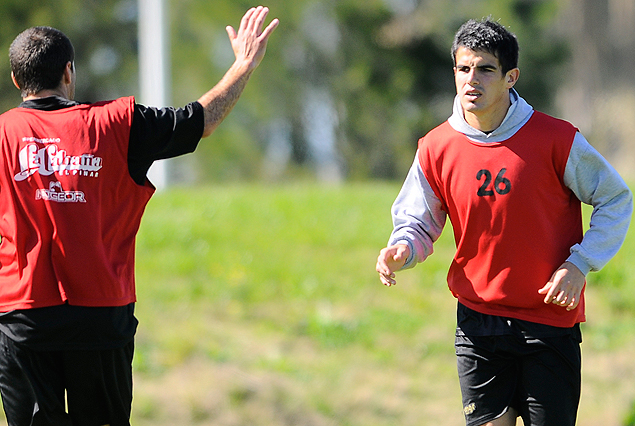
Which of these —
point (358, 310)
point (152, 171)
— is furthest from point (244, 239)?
point (152, 171)

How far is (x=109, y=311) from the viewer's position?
3.67 metres

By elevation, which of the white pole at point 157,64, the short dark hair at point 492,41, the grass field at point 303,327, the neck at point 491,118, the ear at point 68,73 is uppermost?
the white pole at point 157,64

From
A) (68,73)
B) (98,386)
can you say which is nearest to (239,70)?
(68,73)

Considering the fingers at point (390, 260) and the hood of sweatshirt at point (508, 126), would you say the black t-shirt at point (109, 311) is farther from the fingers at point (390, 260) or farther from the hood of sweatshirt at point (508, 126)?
the hood of sweatshirt at point (508, 126)

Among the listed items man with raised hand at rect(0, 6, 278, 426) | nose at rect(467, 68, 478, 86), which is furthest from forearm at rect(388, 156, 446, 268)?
man with raised hand at rect(0, 6, 278, 426)

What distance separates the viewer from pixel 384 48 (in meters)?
20.8

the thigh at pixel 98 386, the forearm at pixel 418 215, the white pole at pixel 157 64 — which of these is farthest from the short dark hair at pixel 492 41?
the white pole at pixel 157 64

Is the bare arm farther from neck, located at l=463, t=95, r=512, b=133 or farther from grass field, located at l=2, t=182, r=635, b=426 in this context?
grass field, located at l=2, t=182, r=635, b=426

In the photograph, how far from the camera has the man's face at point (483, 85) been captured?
3.68m

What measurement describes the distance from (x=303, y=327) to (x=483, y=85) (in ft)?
17.6

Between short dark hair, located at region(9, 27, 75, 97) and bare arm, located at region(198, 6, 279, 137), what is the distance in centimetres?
60

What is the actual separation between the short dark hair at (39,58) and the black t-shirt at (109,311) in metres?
0.08

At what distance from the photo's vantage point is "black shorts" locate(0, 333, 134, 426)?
3645 mm

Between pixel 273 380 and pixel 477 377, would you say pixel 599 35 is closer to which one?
pixel 273 380
